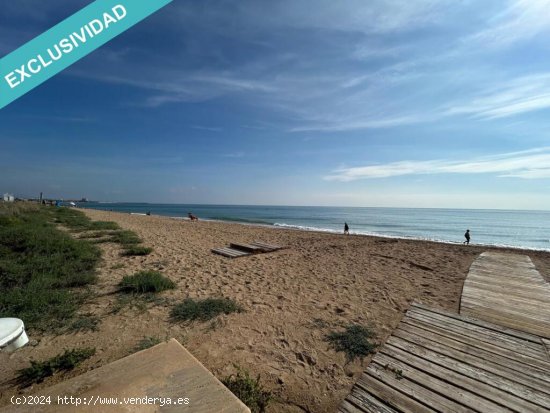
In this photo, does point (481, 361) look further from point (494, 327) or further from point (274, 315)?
point (274, 315)

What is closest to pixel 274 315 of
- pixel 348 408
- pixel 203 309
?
pixel 203 309

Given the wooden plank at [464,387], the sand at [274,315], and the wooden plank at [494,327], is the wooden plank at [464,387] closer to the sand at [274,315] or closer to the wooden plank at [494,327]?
the sand at [274,315]

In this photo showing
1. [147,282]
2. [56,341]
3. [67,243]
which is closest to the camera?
[56,341]

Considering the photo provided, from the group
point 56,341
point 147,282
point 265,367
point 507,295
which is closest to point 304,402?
point 265,367

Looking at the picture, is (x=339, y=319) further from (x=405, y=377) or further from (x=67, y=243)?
(x=67, y=243)

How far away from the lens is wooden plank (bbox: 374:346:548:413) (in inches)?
102

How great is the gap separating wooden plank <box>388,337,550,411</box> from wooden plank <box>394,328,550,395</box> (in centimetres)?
5

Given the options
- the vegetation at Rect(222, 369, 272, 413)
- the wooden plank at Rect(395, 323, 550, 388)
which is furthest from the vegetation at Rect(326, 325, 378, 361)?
the vegetation at Rect(222, 369, 272, 413)

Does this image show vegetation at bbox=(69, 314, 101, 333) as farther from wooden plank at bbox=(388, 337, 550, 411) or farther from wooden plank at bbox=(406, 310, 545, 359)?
wooden plank at bbox=(406, 310, 545, 359)

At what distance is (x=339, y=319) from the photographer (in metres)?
4.93

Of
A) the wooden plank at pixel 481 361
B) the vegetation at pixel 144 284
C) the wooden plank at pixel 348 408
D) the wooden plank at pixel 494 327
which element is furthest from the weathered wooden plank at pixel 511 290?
the vegetation at pixel 144 284

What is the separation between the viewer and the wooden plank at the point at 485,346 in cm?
336

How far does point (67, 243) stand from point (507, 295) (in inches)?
531

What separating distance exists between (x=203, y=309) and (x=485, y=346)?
4716 mm
